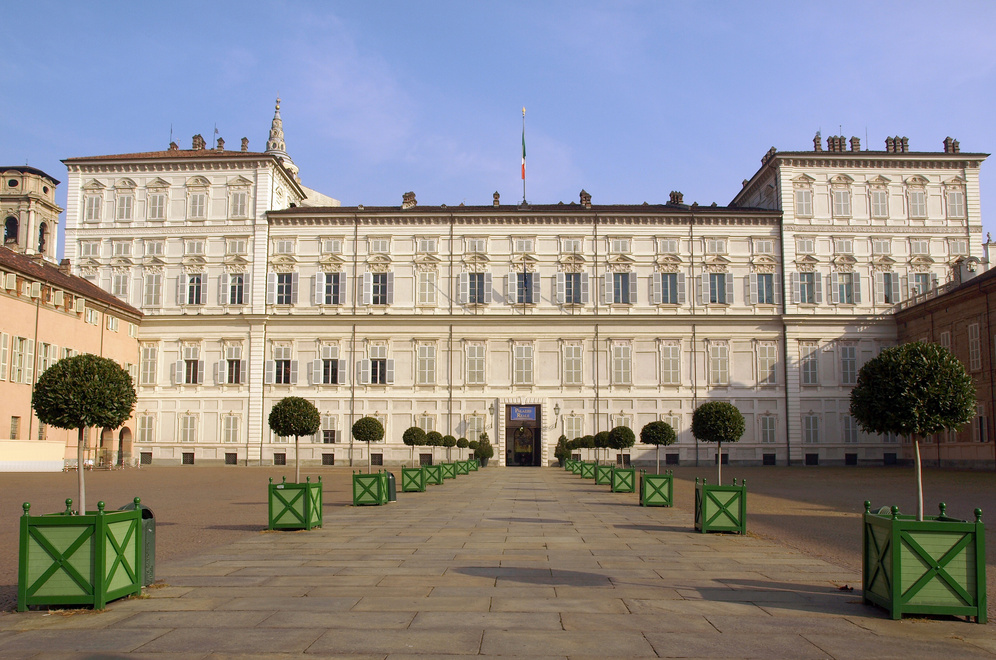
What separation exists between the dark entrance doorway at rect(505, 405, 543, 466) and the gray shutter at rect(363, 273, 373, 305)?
37.6 ft

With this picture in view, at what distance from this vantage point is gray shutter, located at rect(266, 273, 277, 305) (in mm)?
53750

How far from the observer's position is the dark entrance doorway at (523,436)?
52594 mm

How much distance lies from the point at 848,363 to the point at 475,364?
2409 cm

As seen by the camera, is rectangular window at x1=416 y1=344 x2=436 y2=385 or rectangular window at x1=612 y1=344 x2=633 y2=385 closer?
rectangular window at x1=612 y1=344 x2=633 y2=385

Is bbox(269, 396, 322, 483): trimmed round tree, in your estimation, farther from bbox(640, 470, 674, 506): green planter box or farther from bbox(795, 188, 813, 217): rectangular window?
bbox(795, 188, 813, 217): rectangular window

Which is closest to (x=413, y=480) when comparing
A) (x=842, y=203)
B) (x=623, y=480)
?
(x=623, y=480)

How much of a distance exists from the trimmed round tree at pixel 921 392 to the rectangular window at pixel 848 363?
42092 millimetres

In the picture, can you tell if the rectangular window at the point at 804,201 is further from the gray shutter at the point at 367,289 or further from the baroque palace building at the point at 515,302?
the gray shutter at the point at 367,289

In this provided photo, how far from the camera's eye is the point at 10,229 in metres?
76.8

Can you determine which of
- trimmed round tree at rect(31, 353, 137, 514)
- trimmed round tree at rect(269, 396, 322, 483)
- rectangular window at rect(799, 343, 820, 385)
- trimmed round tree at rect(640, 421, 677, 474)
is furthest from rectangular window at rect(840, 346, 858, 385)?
trimmed round tree at rect(31, 353, 137, 514)

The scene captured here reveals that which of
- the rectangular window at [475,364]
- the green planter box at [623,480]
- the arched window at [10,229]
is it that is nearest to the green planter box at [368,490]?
the green planter box at [623,480]

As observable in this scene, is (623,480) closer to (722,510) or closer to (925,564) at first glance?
(722,510)

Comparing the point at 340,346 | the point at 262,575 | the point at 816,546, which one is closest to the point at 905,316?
the point at 340,346

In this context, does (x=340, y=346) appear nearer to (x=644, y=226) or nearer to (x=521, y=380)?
(x=521, y=380)
